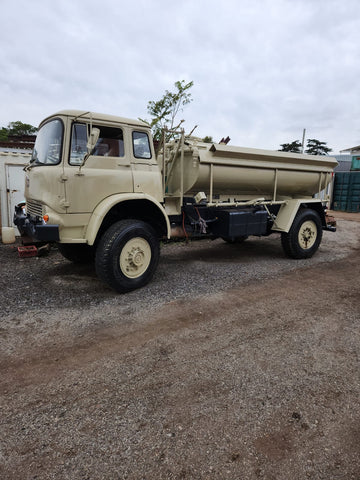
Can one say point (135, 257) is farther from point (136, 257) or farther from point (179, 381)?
point (179, 381)

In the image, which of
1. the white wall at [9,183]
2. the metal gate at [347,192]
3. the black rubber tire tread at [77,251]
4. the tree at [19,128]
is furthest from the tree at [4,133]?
the black rubber tire tread at [77,251]

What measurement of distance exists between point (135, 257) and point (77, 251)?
173 cm

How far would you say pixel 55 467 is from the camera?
1.86 meters

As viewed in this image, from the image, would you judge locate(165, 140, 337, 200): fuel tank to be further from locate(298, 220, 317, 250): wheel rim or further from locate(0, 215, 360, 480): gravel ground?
locate(0, 215, 360, 480): gravel ground

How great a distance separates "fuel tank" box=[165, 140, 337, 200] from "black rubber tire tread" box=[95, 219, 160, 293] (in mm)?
1354

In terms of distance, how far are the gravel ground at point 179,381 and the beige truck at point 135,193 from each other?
2.68 ft

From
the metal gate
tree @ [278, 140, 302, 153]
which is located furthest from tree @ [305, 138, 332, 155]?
the metal gate

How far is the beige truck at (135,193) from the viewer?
4203 millimetres

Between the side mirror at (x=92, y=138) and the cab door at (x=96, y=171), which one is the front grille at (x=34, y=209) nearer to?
the cab door at (x=96, y=171)

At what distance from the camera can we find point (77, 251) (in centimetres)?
585

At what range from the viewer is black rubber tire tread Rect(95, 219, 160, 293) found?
4.38 metres

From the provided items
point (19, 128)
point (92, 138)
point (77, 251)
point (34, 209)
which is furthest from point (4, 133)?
point (92, 138)

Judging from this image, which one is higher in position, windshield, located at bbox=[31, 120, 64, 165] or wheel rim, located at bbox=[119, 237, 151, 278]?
windshield, located at bbox=[31, 120, 64, 165]

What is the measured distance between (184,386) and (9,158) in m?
7.95
